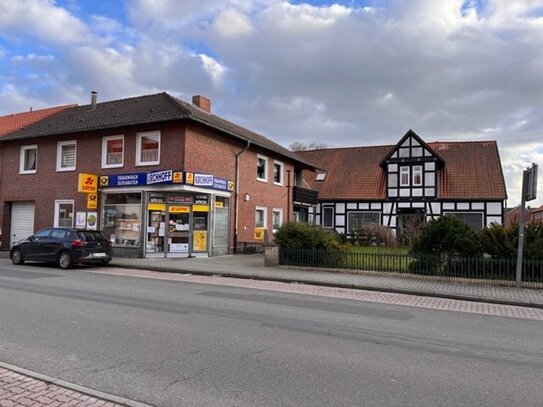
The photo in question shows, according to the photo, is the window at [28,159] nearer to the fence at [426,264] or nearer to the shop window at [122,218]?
the shop window at [122,218]

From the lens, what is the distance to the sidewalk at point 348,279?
38.4ft

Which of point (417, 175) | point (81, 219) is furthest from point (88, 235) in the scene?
point (417, 175)

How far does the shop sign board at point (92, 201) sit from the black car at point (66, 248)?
11.2 feet

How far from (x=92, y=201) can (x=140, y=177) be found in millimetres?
2740

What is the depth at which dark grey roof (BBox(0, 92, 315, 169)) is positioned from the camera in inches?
796

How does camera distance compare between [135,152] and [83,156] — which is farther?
[83,156]

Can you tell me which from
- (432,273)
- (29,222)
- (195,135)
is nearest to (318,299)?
(432,273)

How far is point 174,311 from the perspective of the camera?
344 inches

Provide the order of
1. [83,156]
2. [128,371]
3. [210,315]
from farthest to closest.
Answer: [83,156] < [210,315] < [128,371]

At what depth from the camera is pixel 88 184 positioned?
20.5m

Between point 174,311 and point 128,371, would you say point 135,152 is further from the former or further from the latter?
point 128,371

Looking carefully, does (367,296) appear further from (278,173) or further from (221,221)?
(278,173)

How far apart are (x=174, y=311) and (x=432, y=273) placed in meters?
8.81

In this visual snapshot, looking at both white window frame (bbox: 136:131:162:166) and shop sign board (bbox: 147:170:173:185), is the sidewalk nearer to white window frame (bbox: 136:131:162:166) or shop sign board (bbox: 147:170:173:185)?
shop sign board (bbox: 147:170:173:185)
